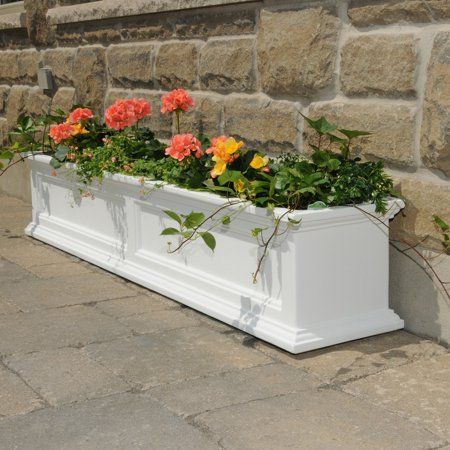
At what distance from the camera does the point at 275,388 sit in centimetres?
306

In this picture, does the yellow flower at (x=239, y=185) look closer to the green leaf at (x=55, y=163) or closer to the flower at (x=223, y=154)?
the flower at (x=223, y=154)

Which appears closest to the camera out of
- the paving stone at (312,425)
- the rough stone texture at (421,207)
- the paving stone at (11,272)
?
the paving stone at (312,425)

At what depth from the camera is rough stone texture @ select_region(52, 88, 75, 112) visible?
20.6 ft

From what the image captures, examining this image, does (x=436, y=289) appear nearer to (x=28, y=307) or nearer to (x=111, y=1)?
(x=28, y=307)

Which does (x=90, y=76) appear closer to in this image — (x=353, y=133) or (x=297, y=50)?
(x=297, y=50)

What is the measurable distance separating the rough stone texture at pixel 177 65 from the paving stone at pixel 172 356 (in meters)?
1.78

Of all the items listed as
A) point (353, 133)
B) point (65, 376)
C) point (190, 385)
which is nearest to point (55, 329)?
point (65, 376)

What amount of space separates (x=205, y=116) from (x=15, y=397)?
2.25m

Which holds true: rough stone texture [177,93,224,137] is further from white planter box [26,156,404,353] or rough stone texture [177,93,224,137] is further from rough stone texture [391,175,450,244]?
rough stone texture [391,175,450,244]

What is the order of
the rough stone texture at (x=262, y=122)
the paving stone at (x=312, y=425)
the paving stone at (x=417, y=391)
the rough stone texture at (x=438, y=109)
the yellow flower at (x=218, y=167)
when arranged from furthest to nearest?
the rough stone texture at (x=262, y=122) < the yellow flower at (x=218, y=167) < the rough stone texture at (x=438, y=109) < the paving stone at (x=417, y=391) < the paving stone at (x=312, y=425)

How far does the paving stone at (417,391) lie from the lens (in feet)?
9.25

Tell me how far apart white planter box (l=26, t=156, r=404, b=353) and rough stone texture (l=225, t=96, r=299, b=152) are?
579 mm

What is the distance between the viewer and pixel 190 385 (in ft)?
10.2

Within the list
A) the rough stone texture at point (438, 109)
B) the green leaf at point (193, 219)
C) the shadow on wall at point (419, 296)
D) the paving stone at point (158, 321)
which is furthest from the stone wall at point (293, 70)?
the paving stone at point (158, 321)
